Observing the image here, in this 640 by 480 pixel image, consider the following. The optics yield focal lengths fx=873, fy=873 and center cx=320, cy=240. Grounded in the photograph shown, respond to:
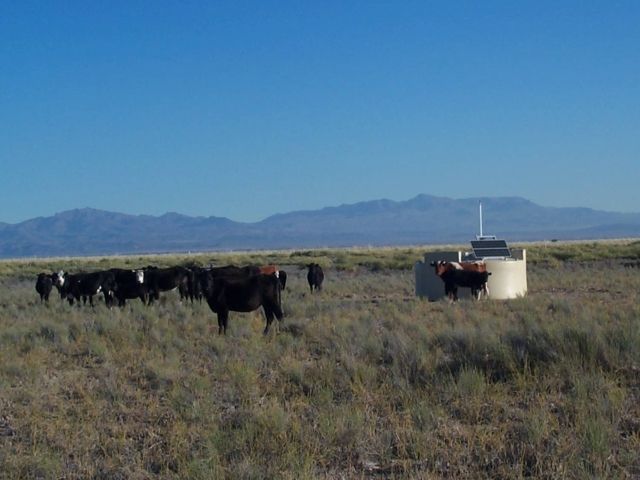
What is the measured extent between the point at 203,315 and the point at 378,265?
27.7 metres

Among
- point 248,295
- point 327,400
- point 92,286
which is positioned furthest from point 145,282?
point 327,400

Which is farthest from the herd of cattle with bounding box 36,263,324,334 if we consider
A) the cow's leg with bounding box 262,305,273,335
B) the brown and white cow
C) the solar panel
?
the solar panel

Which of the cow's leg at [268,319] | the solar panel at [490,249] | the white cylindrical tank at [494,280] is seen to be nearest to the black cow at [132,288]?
the cow's leg at [268,319]

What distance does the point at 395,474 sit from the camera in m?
7.83

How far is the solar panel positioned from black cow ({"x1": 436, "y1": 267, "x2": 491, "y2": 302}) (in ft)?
8.10

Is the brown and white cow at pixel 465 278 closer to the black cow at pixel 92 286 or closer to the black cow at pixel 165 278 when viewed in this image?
the black cow at pixel 165 278

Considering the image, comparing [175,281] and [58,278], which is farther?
[58,278]

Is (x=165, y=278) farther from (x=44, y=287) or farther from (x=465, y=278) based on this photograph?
(x=465, y=278)

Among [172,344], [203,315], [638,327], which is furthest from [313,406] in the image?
[203,315]

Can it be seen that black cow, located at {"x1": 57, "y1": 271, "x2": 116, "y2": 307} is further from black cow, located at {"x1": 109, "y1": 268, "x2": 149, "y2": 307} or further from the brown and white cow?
the brown and white cow

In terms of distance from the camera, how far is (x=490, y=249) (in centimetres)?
2698

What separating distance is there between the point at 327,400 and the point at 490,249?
17.7 m

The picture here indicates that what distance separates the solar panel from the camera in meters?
26.7

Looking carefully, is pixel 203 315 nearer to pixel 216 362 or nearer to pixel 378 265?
pixel 216 362
